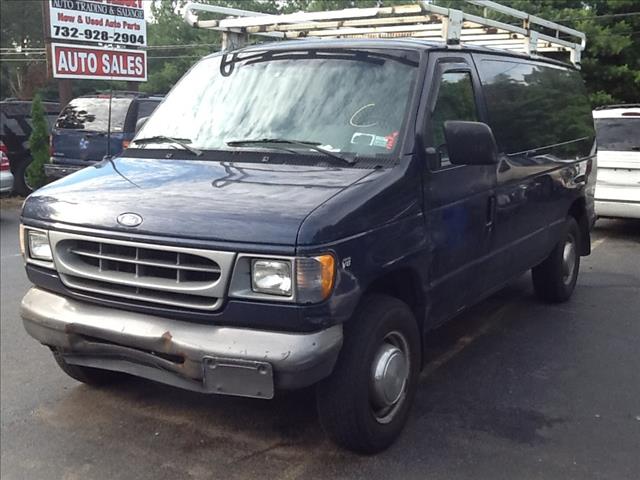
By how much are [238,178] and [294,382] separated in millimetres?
1100

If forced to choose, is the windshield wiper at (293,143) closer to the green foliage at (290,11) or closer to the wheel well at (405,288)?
the wheel well at (405,288)

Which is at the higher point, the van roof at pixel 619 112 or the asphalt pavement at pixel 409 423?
the van roof at pixel 619 112

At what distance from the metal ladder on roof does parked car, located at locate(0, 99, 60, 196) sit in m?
9.67

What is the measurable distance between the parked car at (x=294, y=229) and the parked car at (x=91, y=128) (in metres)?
7.25

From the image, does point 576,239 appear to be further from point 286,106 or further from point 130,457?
point 130,457

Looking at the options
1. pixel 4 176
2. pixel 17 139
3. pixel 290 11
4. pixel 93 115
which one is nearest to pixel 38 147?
pixel 17 139

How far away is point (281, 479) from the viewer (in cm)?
348

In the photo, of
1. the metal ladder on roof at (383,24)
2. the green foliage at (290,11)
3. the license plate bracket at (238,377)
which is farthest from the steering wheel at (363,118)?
the green foliage at (290,11)

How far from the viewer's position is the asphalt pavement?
3604 mm

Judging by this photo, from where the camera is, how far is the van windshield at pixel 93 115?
39.0 feet

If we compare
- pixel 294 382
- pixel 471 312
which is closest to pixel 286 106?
pixel 294 382

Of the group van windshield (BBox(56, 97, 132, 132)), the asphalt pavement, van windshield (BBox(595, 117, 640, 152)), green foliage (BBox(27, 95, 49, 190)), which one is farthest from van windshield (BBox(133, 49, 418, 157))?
green foliage (BBox(27, 95, 49, 190))

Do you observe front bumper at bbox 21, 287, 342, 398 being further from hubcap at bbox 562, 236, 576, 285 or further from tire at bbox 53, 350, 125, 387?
hubcap at bbox 562, 236, 576, 285

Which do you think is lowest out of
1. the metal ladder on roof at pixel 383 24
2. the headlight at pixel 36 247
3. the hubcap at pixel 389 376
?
the hubcap at pixel 389 376
